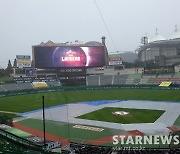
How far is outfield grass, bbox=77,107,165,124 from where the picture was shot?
32.9m

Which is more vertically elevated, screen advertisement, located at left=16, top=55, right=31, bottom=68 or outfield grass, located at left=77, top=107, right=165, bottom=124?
screen advertisement, located at left=16, top=55, right=31, bottom=68

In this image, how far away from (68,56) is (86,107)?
1351 inches

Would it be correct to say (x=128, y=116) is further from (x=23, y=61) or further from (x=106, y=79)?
(x=23, y=61)

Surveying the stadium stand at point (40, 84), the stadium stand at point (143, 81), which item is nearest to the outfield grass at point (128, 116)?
the stadium stand at point (143, 81)

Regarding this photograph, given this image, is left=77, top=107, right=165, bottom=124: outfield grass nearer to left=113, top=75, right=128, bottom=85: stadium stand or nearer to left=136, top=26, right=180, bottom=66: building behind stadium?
Result: left=113, top=75, right=128, bottom=85: stadium stand

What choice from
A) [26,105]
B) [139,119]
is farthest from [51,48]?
[139,119]

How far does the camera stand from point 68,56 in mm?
77062

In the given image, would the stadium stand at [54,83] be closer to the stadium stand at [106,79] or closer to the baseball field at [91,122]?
the stadium stand at [106,79]

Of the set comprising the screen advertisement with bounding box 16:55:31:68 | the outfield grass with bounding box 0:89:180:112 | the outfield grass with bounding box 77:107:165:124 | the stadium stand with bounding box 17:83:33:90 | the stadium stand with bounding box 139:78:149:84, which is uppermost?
the screen advertisement with bounding box 16:55:31:68

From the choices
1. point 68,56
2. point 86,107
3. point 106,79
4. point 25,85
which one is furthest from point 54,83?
point 86,107

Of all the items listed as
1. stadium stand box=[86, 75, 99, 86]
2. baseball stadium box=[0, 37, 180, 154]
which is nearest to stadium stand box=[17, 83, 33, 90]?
baseball stadium box=[0, 37, 180, 154]

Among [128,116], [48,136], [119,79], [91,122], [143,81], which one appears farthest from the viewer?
[119,79]

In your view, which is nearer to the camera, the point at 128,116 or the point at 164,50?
the point at 128,116

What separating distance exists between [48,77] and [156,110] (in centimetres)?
4775
